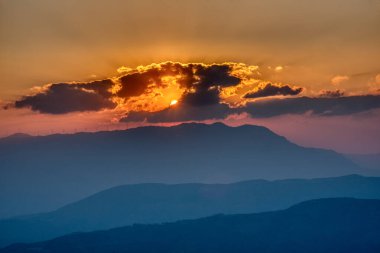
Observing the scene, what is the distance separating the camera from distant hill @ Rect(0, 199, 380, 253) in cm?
17088

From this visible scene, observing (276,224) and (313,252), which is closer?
(313,252)

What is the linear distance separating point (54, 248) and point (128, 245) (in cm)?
2956

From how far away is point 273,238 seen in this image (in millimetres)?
180125

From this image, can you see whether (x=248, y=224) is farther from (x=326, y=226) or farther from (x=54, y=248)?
(x=54, y=248)

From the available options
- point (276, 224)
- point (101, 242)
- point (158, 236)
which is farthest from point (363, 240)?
point (101, 242)

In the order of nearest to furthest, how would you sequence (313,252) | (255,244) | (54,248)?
(313,252) → (255,244) → (54,248)

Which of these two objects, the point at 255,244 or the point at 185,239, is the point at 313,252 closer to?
the point at 255,244

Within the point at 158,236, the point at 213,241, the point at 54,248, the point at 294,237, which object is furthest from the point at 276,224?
the point at 54,248

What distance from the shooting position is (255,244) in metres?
177

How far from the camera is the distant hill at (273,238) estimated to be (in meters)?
171

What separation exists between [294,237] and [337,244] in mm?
17280

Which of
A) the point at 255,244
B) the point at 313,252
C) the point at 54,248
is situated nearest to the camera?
the point at 313,252

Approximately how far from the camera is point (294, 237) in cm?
18112

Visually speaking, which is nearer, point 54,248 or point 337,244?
point 337,244
